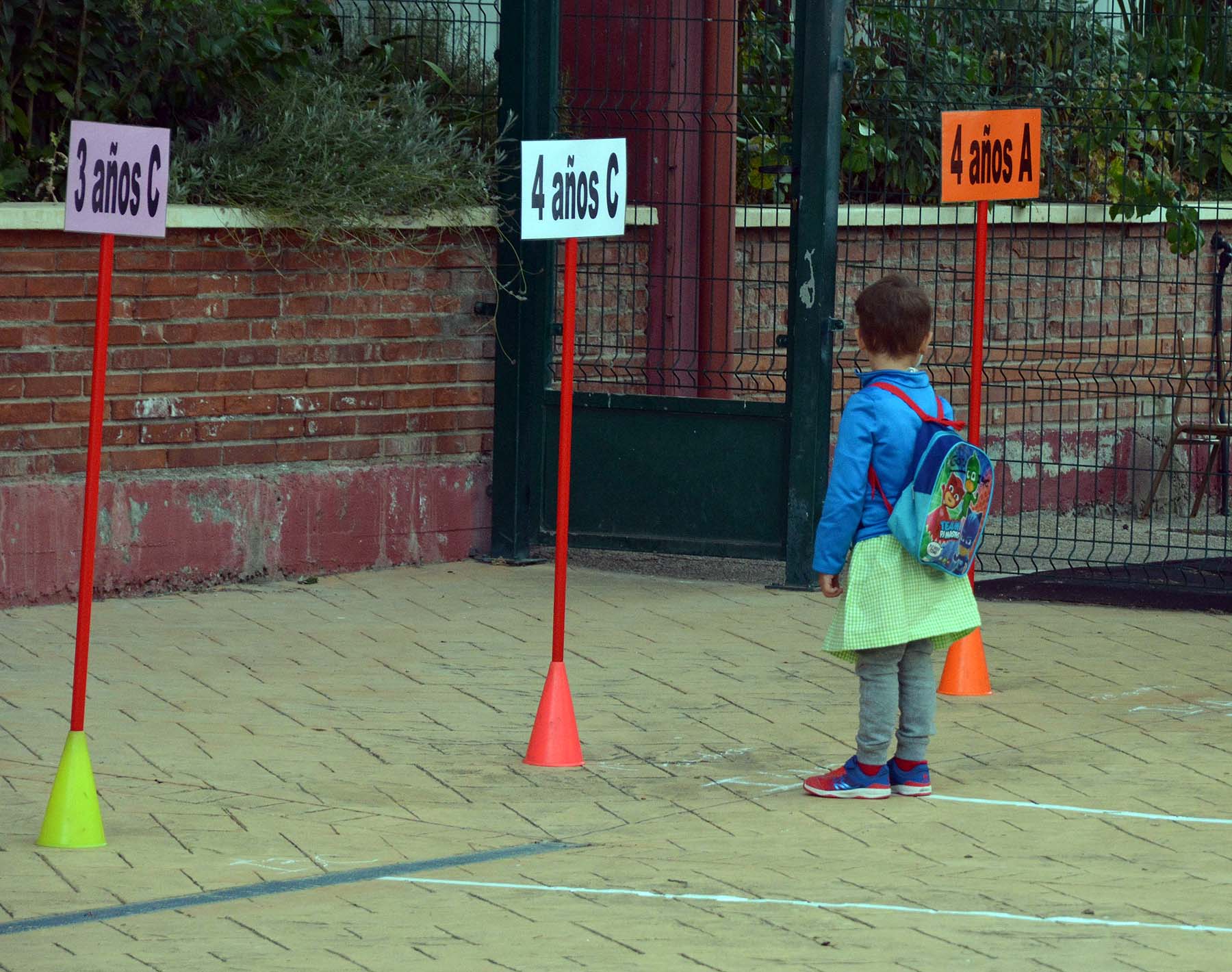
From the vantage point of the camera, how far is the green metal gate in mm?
10102

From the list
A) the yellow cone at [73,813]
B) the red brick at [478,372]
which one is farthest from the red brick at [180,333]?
the yellow cone at [73,813]

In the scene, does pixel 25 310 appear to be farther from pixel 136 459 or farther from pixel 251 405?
pixel 251 405

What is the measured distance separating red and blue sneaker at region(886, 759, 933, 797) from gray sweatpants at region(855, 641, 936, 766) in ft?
0.09

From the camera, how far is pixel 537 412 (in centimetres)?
1054

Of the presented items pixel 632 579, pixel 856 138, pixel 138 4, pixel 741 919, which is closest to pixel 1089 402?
pixel 856 138

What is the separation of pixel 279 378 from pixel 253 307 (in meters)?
0.35

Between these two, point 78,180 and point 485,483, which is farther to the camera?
point 485,483

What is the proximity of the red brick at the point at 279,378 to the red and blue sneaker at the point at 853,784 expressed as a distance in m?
4.21

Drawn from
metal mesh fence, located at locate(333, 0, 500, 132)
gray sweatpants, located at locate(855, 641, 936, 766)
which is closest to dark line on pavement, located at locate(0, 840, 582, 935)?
gray sweatpants, located at locate(855, 641, 936, 766)

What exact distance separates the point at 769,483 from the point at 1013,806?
395 centimetres

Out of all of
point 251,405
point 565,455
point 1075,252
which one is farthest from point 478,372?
point 1075,252

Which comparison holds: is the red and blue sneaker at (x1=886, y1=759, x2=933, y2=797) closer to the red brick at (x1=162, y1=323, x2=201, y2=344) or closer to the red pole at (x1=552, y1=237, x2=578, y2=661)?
the red pole at (x1=552, y1=237, x2=578, y2=661)

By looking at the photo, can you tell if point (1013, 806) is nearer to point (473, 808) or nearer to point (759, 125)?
point (473, 808)

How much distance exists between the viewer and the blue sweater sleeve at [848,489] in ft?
20.9
